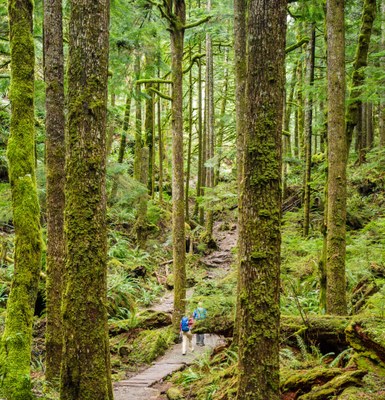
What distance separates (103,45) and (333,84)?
511 centimetres

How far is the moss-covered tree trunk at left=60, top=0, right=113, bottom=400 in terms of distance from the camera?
4.95 metres

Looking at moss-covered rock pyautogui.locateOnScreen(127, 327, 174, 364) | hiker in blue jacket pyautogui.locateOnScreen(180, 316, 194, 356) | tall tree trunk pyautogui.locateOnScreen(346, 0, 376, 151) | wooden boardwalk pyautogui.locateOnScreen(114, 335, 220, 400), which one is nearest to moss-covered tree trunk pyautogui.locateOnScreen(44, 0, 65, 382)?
wooden boardwalk pyautogui.locateOnScreen(114, 335, 220, 400)

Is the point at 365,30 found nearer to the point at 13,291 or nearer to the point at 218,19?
the point at 218,19

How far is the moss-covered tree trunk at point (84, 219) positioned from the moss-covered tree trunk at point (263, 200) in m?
1.82

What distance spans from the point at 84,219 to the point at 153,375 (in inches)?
233

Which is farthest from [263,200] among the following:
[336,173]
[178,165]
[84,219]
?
[178,165]

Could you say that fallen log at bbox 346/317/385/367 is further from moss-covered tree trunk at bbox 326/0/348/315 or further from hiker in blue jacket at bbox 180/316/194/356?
hiker in blue jacket at bbox 180/316/194/356

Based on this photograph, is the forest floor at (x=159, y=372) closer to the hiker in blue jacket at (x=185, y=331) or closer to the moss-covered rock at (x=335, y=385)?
the hiker in blue jacket at (x=185, y=331)

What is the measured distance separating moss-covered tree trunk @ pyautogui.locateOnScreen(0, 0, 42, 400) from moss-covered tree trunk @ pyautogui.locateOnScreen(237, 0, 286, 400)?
350 centimetres

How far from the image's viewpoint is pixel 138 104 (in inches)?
929

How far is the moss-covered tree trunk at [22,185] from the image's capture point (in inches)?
242

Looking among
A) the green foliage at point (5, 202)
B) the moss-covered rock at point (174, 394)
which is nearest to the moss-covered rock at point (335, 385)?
the moss-covered rock at point (174, 394)

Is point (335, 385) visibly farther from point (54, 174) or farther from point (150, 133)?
point (150, 133)

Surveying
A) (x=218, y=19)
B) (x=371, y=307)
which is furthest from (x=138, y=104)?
(x=371, y=307)
